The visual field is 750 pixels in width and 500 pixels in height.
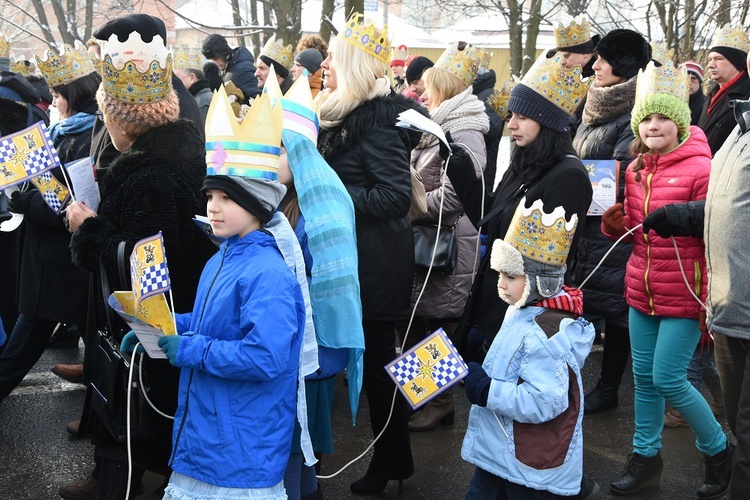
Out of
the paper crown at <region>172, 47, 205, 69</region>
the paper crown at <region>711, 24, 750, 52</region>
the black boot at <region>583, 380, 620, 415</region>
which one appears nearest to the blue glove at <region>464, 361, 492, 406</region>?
the black boot at <region>583, 380, 620, 415</region>

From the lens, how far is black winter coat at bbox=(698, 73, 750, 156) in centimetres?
666

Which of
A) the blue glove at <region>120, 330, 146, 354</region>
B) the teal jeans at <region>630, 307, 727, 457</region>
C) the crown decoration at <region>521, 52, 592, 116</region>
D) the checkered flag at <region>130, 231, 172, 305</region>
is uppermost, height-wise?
the crown decoration at <region>521, 52, 592, 116</region>

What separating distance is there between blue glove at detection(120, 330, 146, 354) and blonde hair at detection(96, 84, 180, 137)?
3.09 ft

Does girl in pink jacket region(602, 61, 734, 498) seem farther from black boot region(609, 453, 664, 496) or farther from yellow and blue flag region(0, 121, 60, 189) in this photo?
yellow and blue flag region(0, 121, 60, 189)

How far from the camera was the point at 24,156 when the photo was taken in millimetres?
3732

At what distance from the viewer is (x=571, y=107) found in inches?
153

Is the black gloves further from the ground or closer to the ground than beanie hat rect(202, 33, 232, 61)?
closer to the ground

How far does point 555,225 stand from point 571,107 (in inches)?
33.0

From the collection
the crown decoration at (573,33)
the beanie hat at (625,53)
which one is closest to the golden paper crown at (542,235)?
the beanie hat at (625,53)

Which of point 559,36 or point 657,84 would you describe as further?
point 559,36

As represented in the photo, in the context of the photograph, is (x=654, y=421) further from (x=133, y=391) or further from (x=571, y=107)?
(x=133, y=391)

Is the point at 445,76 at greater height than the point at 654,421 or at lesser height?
greater

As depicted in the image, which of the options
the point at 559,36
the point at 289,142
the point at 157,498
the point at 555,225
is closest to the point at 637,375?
the point at 555,225

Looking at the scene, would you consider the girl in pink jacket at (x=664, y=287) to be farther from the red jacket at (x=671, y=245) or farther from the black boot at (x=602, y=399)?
the black boot at (x=602, y=399)
